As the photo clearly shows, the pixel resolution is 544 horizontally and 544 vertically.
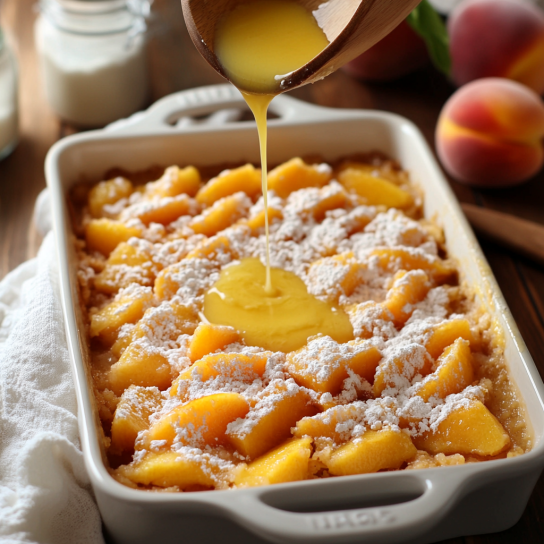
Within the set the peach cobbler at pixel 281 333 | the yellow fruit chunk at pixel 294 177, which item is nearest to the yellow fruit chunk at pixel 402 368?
the peach cobbler at pixel 281 333

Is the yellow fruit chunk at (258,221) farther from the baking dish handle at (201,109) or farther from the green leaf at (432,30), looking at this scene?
the green leaf at (432,30)

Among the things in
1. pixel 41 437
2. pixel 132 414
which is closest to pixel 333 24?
pixel 132 414

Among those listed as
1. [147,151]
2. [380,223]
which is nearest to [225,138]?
[147,151]

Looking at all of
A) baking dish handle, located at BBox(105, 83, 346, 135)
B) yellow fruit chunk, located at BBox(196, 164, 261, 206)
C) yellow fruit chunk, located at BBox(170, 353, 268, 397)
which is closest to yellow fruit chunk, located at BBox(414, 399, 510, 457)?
yellow fruit chunk, located at BBox(170, 353, 268, 397)

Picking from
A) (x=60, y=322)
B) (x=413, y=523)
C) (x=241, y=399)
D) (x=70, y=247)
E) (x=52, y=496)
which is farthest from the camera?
(x=70, y=247)

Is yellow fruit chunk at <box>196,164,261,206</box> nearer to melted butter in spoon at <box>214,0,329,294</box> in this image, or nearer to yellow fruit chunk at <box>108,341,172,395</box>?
melted butter in spoon at <box>214,0,329,294</box>

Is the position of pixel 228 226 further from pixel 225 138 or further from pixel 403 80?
pixel 403 80
